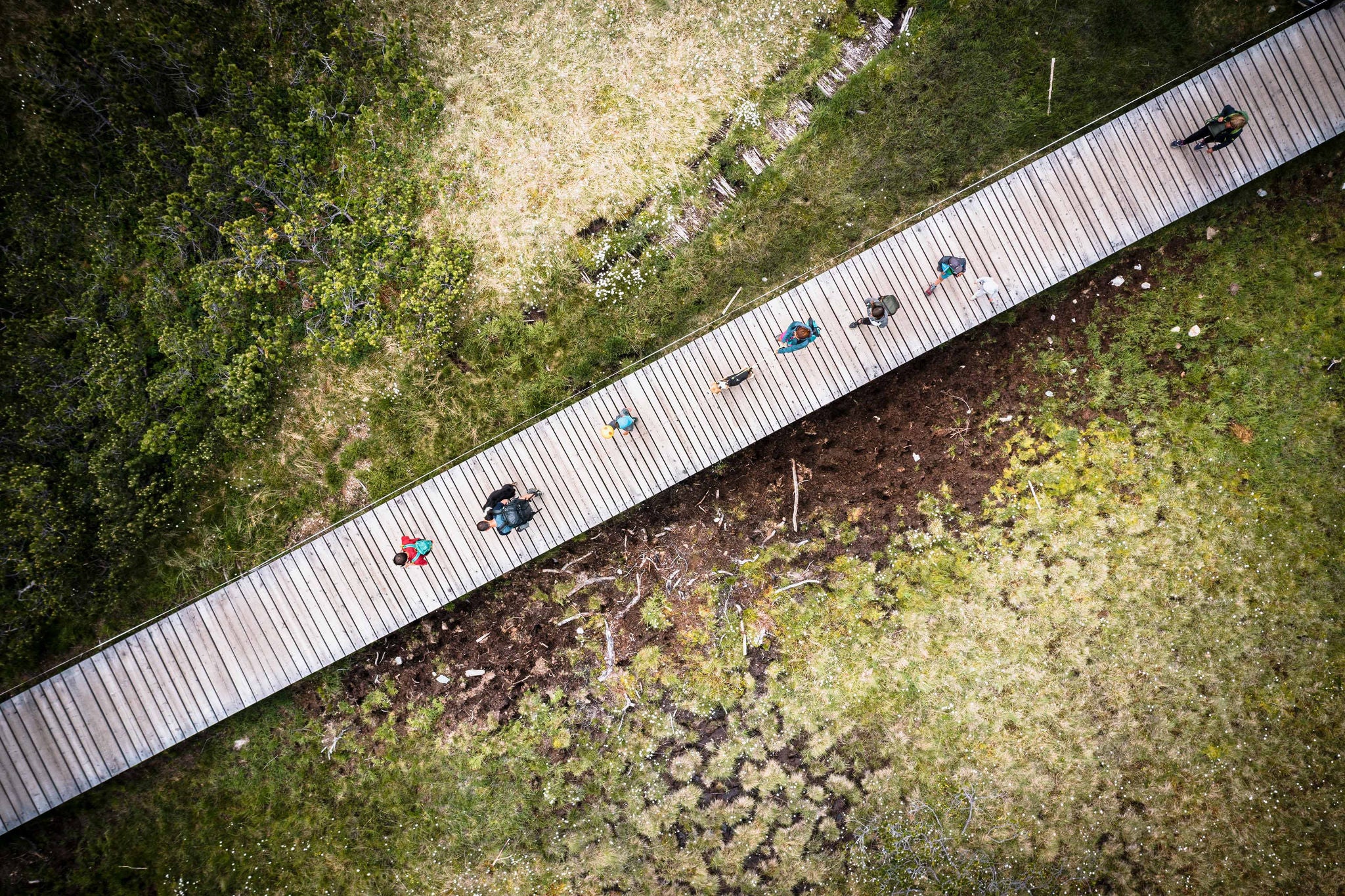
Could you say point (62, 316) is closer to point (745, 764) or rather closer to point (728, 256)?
point (728, 256)

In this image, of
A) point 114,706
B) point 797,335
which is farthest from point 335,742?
point 797,335

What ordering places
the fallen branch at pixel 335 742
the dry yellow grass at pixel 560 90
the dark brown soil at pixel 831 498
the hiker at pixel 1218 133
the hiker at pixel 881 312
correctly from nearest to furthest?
the hiker at pixel 1218 133, the hiker at pixel 881 312, the fallen branch at pixel 335 742, the dark brown soil at pixel 831 498, the dry yellow grass at pixel 560 90

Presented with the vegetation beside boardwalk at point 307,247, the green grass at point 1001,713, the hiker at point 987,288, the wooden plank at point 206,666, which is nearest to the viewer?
the hiker at point 987,288

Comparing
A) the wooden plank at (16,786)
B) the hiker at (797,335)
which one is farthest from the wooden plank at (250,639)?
the hiker at (797,335)

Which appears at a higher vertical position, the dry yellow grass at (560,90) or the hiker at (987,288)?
the dry yellow grass at (560,90)

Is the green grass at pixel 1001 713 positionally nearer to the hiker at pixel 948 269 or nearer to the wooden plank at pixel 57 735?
the wooden plank at pixel 57 735

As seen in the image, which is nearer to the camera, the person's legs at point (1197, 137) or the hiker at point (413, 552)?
the person's legs at point (1197, 137)

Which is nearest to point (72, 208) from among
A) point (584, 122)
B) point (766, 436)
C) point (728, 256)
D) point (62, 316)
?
point (62, 316)
